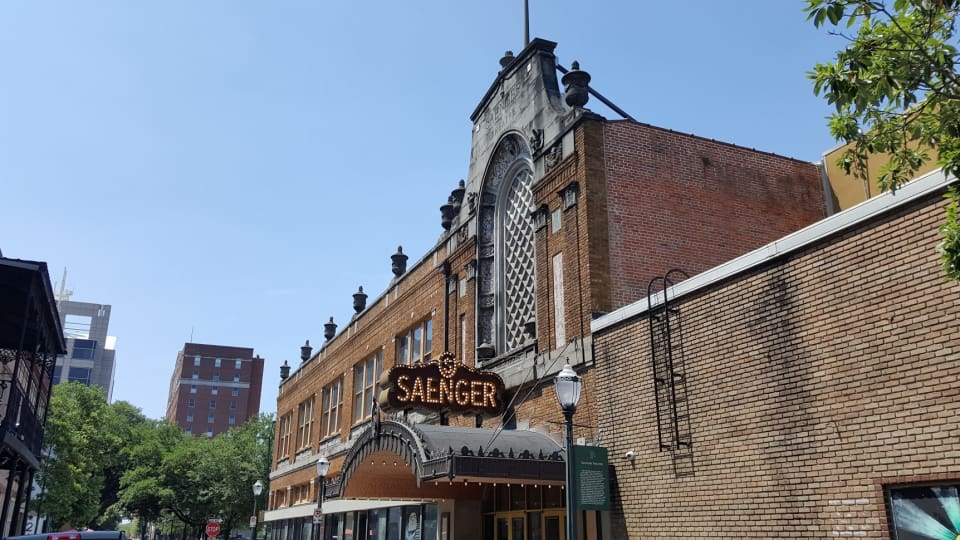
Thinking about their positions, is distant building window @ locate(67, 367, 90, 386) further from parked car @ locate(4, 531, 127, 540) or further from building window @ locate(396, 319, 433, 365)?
parked car @ locate(4, 531, 127, 540)

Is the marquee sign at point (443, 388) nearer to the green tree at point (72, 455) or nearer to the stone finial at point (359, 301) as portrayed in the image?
the stone finial at point (359, 301)

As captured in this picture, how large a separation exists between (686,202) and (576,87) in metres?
3.52

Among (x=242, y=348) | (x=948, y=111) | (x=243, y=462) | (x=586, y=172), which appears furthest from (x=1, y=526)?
(x=242, y=348)

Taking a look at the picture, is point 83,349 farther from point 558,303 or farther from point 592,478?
point 592,478

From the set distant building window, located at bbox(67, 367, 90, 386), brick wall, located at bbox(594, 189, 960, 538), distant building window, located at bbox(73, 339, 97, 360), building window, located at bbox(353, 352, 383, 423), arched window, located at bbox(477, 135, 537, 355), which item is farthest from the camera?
distant building window, located at bbox(73, 339, 97, 360)

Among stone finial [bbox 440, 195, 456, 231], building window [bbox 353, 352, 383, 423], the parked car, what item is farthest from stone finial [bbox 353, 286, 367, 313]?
the parked car

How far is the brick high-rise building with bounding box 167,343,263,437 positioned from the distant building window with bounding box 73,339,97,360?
2324cm

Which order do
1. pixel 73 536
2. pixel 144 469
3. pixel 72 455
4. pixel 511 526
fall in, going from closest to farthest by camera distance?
1. pixel 73 536
2. pixel 511 526
3. pixel 72 455
4. pixel 144 469

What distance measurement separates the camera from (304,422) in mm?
38594

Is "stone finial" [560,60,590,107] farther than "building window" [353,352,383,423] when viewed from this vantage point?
No

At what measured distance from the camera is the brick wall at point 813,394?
916 cm

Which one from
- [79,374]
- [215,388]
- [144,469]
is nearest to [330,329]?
[144,469]

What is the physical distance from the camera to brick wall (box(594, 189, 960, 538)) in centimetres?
916

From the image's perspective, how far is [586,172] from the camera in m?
16.4
